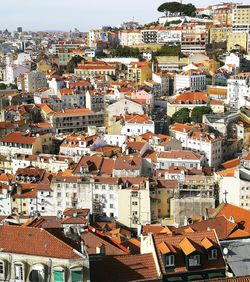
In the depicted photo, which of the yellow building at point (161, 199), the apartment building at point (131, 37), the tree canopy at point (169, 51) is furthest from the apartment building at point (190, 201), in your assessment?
the apartment building at point (131, 37)

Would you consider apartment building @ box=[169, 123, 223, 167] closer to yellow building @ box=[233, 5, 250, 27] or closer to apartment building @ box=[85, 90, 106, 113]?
apartment building @ box=[85, 90, 106, 113]

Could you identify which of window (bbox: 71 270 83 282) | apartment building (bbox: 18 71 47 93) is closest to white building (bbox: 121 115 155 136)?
apartment building (bbox: 18 71 47 93)

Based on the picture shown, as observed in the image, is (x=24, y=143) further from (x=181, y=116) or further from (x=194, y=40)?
(x=194, y=40)

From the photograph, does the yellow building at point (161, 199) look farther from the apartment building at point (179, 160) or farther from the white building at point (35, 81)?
the white building at point (35, 81)

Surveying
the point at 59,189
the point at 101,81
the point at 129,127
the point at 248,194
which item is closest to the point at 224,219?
the point at 248,194

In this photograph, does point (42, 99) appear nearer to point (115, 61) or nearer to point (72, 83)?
point (72, 83)
